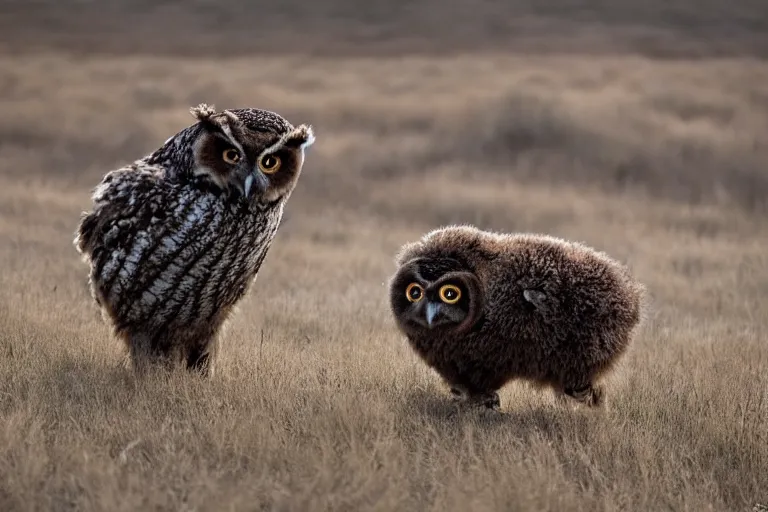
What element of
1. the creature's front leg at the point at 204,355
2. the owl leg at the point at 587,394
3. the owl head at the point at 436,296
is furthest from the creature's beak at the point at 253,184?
the owl leg at the point at 587,394

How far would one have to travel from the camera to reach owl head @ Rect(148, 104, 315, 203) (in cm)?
542

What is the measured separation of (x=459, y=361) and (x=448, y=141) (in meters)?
16.0

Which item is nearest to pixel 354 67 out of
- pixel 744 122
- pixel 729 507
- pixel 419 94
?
pixel 419 94

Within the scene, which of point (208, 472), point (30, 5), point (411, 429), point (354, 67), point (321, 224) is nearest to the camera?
point (208, 472)

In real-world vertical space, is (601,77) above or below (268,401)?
above

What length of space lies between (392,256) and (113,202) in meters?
8.08

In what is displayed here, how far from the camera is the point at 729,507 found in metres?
4.71

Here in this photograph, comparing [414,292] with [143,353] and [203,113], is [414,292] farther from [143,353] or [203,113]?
[143,353]

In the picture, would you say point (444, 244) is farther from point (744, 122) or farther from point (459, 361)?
point (744, 122)

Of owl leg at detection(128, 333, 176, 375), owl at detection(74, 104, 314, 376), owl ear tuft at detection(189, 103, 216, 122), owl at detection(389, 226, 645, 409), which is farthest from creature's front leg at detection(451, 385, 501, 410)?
owl ear tuft at detection(189, 103, 216, 122)

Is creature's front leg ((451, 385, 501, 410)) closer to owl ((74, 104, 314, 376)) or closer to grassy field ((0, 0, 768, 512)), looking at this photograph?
grassy field ((0, 0, 768, 512))

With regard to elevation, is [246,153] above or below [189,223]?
above

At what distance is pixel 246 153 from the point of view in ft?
17.8

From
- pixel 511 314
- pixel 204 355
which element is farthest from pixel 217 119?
pixel 511 314
